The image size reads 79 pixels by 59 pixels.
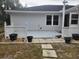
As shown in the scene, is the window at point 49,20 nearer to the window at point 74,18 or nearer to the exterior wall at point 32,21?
the exterior wall at point 32,21

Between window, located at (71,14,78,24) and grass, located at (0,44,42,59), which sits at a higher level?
window, located at (71,14,78,24)

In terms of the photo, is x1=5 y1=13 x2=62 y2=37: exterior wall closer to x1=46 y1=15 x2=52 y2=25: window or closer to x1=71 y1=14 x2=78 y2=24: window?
→ x1=46 y1=15 x2=52 y2=25: window

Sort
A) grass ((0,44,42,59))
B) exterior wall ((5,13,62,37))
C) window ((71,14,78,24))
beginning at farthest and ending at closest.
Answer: exterior wall ((5,13,62,37)) < window ((71,14,78,24)) < grass ((0,44,42,59))

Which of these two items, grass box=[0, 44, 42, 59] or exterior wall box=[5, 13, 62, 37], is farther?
exterior wall box=[5, 13, 62, 37]

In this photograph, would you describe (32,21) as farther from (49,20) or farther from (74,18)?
(74,18)

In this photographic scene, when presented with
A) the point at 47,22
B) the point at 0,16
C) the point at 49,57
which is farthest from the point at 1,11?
the point at 49,57

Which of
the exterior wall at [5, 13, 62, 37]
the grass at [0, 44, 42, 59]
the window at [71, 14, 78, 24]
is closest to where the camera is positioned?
the grass at [0, 44, 42, 59]

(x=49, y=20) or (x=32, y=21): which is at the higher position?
(x=49, y=20)

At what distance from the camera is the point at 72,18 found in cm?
1268

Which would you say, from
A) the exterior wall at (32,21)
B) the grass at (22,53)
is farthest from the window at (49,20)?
the grass at (22,53)

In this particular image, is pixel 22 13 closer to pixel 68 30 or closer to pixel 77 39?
pixel 68 30

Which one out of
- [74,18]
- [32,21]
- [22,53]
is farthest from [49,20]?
[22,53]

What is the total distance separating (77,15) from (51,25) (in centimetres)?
349

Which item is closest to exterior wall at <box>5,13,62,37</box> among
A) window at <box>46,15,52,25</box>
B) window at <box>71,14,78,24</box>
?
window at <box>46,15,52,25</box>
